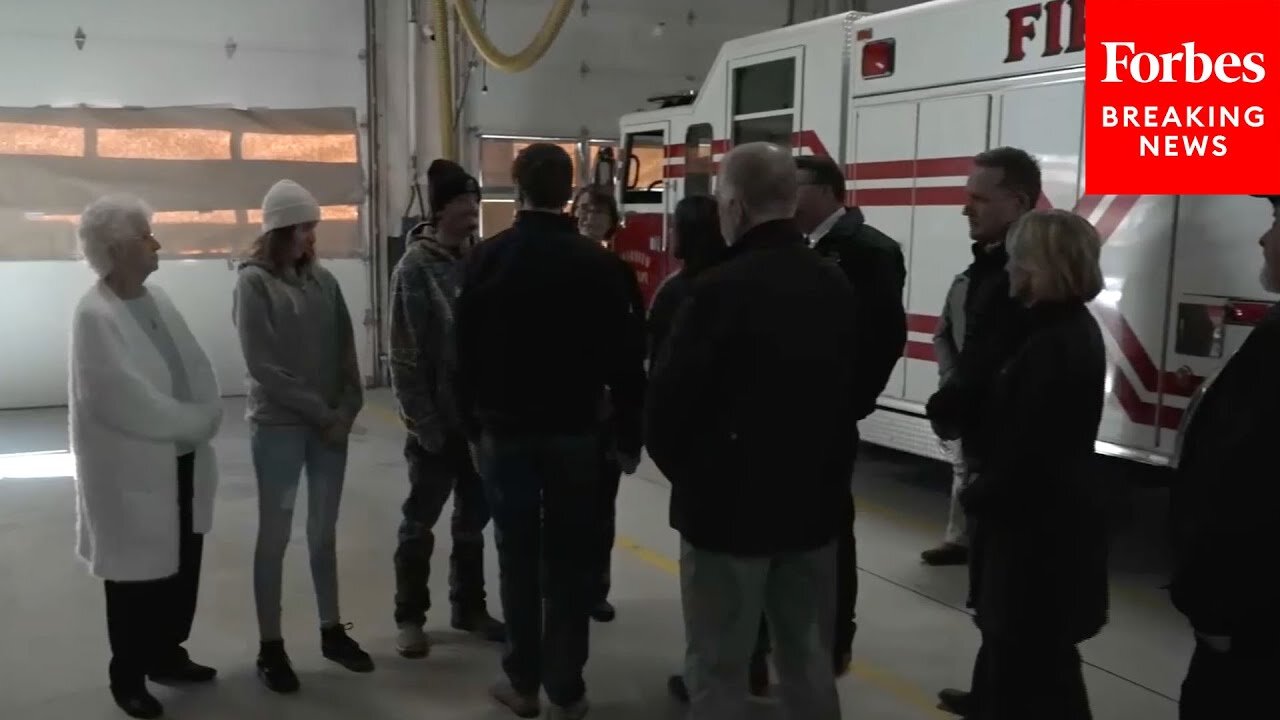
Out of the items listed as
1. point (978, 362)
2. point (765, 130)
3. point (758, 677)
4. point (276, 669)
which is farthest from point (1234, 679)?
point (765, 130)

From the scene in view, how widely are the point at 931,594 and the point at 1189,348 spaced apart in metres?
1.63

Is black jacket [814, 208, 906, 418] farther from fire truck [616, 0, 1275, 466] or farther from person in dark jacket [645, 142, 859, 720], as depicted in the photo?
fire truck [616, 0, 1275, 466]

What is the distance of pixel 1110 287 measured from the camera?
5.23m

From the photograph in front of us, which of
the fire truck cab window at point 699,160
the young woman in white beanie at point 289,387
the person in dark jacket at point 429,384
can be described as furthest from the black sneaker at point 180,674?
the fire truck cab window at point 699,160

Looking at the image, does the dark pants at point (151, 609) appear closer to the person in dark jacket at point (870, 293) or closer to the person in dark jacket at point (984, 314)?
the person in dark jacket at point (870, 293)

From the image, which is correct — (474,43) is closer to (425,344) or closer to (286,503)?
(425,344)

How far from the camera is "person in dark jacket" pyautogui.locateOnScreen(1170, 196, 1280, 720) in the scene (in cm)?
242

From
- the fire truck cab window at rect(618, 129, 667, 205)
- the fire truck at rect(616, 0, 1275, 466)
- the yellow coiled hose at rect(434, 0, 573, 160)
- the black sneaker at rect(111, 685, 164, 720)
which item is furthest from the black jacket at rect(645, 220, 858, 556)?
the yellow coiled hose at rect(434, 0, 573, 160)

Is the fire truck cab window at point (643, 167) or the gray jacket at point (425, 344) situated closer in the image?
the gray jacket at point (425, 344)

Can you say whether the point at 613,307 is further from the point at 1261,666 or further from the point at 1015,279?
the point at 1261,666

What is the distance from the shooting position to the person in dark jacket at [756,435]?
264cm

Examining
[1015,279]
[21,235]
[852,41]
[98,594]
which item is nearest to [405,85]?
[21,235]

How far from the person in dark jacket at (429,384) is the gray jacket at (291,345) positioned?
9.3 inches

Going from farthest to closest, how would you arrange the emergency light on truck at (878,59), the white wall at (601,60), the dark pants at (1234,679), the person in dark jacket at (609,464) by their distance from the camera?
the white wall at (601,60) → the emergency light on truck at (878,59) → the person in dark jacket at (609,464) → the dark pants at (1234,679)
